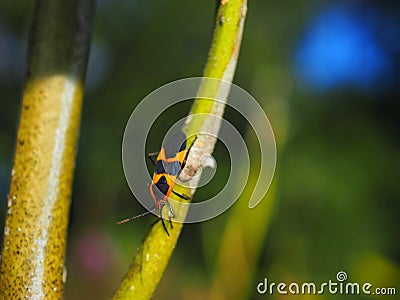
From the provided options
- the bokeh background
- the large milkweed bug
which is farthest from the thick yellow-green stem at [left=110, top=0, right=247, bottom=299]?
the bokeh background

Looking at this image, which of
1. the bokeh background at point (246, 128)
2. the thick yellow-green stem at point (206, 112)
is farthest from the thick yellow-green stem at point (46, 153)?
the bokeh background at point (246, 128)

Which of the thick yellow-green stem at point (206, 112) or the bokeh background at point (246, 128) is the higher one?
the bokeh background at point (246, 128)

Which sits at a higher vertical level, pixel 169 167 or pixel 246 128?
pixel 246 128

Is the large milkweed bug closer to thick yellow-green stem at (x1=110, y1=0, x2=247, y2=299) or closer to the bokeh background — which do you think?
thick yellow-green stem at (x1=110, y1=0, x2=247, y2=299)

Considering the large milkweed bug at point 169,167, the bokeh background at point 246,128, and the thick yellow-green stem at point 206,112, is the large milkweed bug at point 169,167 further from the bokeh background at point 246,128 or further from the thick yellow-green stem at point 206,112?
the bokeh background at point 246,128

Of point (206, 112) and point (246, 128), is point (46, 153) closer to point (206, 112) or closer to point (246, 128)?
point (206, 112)

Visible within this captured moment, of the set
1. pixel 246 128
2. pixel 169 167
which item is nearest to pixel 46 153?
pixel 169 167

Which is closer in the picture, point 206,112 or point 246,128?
point 206,112
